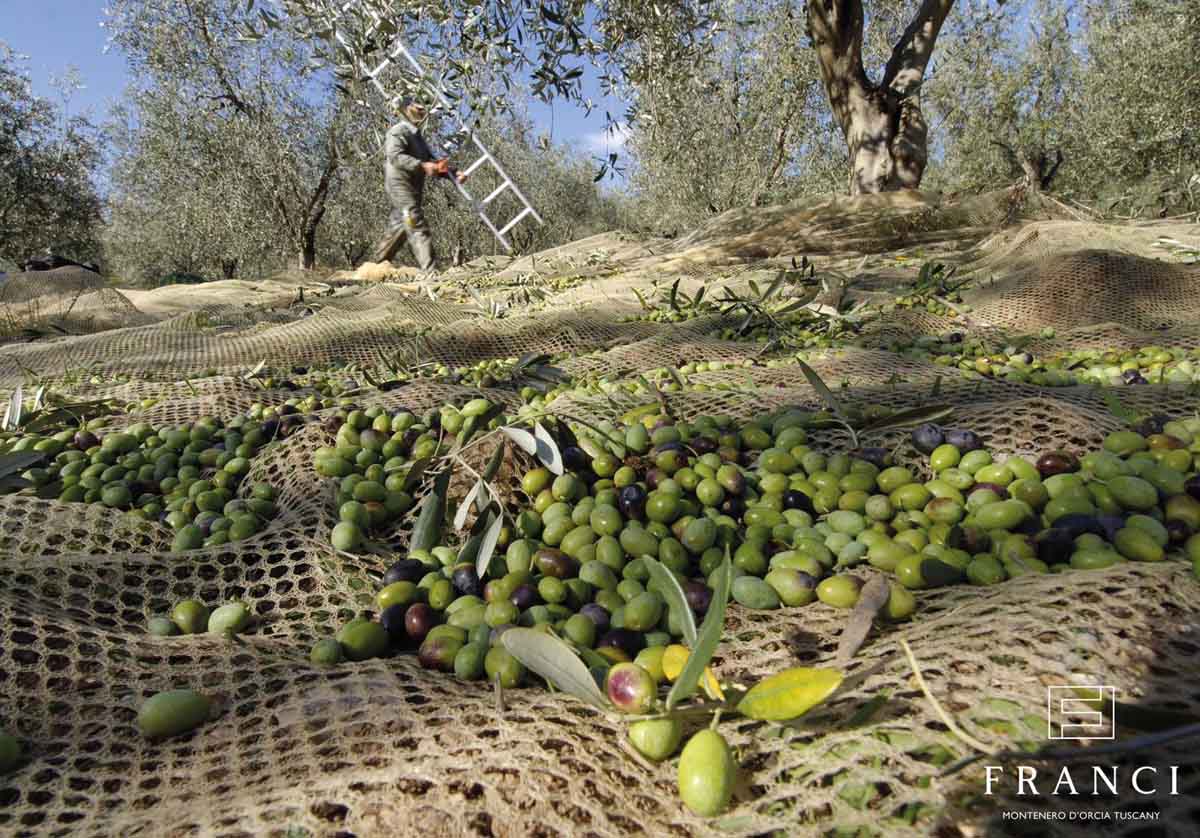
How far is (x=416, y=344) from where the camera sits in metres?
3.88

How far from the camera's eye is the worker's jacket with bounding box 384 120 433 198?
1040 centimetres

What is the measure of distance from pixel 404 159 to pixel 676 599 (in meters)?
10.8

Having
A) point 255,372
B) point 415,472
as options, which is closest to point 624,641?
point 415,472

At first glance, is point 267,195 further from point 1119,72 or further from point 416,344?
point 1119,72

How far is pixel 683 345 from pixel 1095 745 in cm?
290

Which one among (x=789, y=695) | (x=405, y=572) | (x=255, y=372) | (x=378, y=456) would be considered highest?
(x=255, y=372)

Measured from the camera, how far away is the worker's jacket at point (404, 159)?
34.1ft

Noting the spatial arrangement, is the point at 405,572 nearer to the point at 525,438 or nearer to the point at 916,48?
the point at 525,438

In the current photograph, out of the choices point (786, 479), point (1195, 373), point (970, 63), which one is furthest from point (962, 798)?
point (970, 63)

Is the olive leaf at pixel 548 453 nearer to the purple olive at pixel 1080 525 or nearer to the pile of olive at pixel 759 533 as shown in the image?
the pile of olive at pixel 759 533

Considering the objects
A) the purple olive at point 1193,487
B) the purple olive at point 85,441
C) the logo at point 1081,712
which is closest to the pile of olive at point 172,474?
the purple olive at point 85,441

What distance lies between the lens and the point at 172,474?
7.35ft

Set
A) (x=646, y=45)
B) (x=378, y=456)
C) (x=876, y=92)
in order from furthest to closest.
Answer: (x=876, y=92)
(x=646, y=45)
(x=378, y=456)

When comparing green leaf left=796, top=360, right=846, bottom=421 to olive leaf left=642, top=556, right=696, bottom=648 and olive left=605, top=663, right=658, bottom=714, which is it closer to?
olive leaf left=642, top=556, right=696, bottom=648
